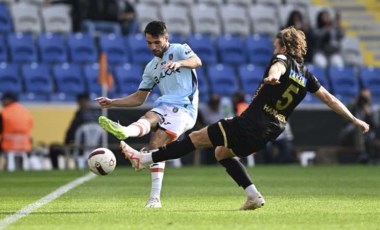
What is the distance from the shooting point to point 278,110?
1129cm

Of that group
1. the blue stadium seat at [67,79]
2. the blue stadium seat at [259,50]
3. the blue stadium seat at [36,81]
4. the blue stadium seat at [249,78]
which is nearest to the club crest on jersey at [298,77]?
the blue stadium seat at [36,81]

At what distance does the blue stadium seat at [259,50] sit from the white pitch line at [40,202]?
10248 mm

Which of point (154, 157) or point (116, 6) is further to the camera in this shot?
point (116, 6)

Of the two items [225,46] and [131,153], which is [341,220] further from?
[225,46]

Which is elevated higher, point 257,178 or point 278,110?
point 278,110

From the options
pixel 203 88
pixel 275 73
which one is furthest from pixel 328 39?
pixel 275 73

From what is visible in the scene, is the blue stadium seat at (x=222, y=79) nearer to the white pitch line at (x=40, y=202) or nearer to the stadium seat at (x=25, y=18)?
the stadium seat at (x=25, y=18)

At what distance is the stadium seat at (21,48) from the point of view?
86.5ft

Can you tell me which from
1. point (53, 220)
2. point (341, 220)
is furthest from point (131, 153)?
point (341, 220)

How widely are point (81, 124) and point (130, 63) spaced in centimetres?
324

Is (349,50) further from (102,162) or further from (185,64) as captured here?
(102,162)

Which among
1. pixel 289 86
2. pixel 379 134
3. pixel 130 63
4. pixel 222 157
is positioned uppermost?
pixel 289 86

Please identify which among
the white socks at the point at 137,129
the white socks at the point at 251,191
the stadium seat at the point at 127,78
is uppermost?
the white socks at the point at 137,129

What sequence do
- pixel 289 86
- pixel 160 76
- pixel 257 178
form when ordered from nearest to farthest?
pixel 289 86 → pixel 160 76 → pixel 257 178
